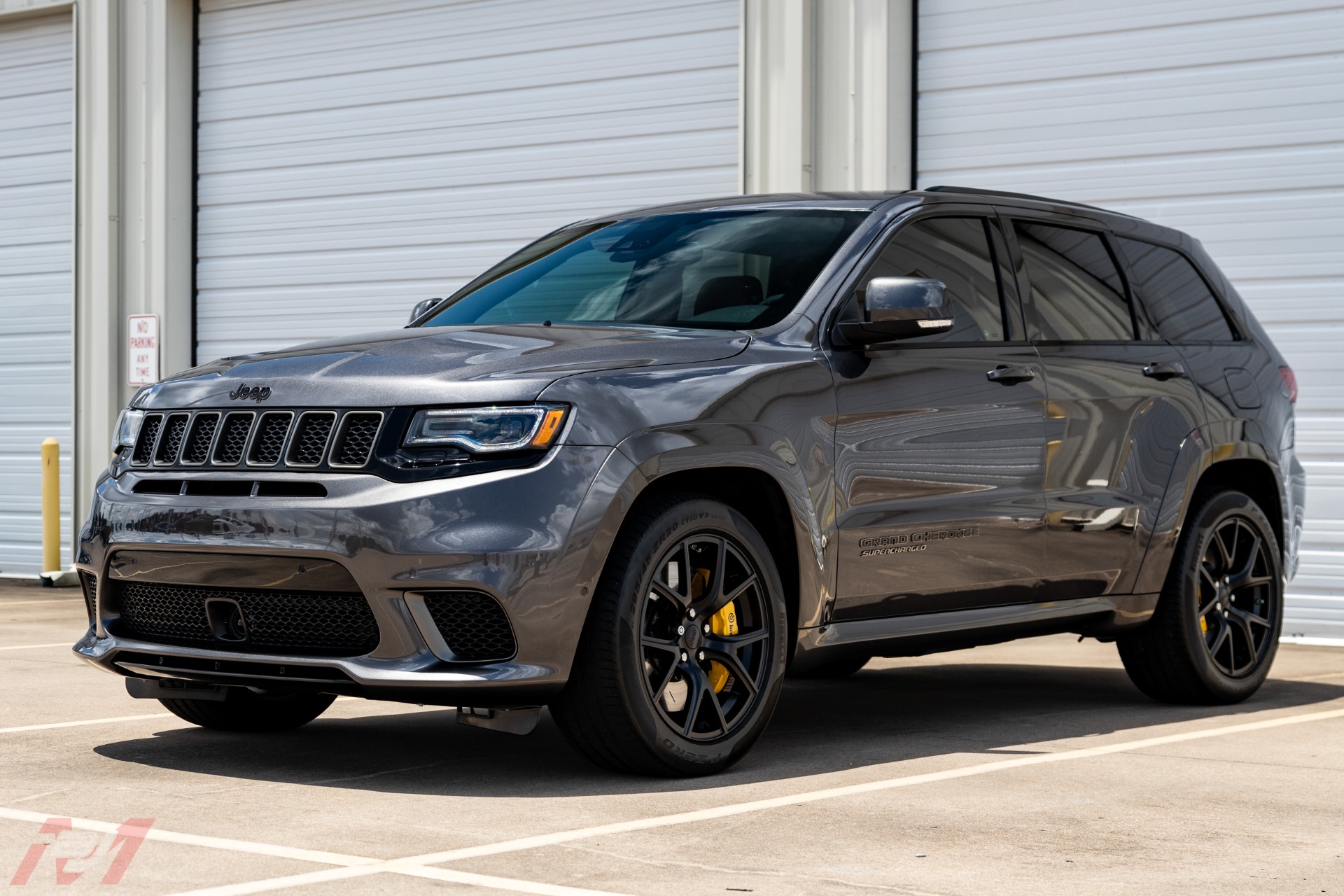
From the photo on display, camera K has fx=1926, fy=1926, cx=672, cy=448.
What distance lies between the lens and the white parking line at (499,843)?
3871mm

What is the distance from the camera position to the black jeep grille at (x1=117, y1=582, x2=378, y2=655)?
16.4ft

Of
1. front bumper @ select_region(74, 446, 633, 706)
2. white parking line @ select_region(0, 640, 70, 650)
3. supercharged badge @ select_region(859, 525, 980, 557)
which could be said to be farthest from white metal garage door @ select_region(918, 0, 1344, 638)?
front bumper @ select_region(74, 446, 633, 706)

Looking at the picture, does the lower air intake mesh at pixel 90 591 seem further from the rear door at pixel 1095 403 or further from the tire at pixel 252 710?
the rear door at pixel 1095 403

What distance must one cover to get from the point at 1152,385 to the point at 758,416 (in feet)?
7.27

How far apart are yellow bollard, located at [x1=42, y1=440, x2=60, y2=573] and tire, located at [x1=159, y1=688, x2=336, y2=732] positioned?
8697 millimetres

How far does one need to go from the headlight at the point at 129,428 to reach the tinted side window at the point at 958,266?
229cm

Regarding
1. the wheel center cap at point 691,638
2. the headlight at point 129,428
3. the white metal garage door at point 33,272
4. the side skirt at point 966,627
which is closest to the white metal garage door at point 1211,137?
the side skirt at point 966,627

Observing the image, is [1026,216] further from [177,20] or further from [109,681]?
[177,20]

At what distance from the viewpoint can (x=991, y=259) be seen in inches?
260

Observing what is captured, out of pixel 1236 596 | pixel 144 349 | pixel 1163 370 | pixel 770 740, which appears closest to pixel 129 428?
pixel 770 740

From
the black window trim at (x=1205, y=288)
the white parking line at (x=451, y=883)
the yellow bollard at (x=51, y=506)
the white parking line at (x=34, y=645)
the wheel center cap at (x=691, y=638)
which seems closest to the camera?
the white parking line at (x=451, y=883)

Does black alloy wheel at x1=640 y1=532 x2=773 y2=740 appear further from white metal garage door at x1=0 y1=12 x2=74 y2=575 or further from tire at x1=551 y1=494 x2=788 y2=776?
white metal garage door at x1=0 y1=12 x2=74 y2=575

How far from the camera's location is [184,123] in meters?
15.3

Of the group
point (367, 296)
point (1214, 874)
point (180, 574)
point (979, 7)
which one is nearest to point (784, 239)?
point (180, 574)
